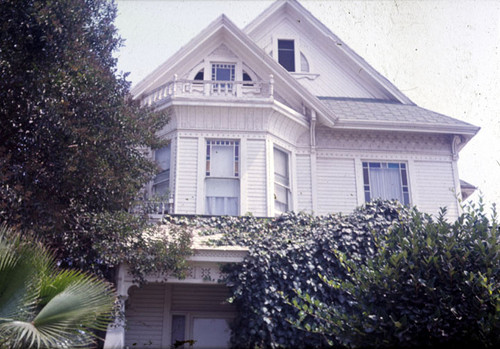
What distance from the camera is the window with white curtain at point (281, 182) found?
1565 centimetres

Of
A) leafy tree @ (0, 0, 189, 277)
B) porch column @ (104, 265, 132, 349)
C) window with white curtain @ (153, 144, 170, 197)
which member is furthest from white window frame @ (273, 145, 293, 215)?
porch column @ (104, 265, 132, 349)


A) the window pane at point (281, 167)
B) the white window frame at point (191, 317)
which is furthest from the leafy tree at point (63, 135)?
the window pane at point (281, 167)

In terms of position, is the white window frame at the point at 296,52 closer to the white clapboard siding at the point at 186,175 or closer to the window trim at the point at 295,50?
the window trim at the point at 295,50

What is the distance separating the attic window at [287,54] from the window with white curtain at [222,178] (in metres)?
4.53

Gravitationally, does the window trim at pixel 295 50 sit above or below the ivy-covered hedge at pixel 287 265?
above

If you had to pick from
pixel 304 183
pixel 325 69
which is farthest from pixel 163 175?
pixel 325 69

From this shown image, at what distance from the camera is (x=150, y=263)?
1048 centimetres

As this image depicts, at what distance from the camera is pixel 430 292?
7836 mm

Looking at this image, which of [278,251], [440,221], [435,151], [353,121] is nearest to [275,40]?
[353,121]

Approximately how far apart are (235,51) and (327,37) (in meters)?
3.56

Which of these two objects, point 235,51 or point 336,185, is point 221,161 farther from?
point 235,51

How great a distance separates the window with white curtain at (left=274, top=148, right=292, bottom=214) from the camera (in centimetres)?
1565

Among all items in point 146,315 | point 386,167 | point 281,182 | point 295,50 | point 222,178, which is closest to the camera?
point 146,315

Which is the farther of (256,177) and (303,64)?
(303,64)
